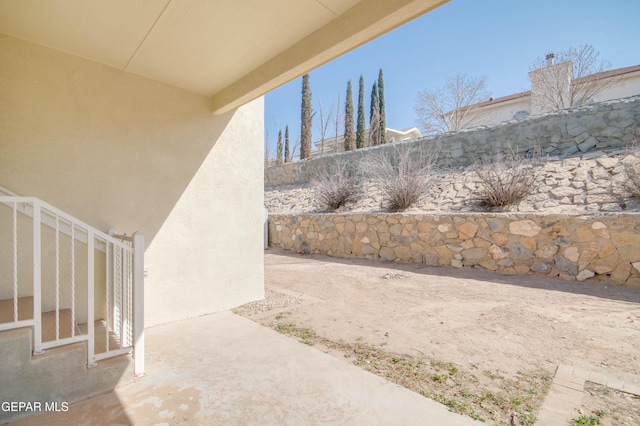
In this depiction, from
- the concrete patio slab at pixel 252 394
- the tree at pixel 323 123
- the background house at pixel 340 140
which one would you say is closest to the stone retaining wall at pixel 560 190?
the concrete patio slab at pixel 252 394

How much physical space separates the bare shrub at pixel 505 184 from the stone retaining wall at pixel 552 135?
1.21 metres

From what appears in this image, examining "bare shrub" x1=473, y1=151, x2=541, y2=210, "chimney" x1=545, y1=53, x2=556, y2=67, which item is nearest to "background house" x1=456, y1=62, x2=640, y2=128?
"chimney" x1=545, y1=53, x2=556, y2=67

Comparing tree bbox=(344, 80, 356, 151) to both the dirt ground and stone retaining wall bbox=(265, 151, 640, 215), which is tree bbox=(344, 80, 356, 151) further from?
the dirt ground

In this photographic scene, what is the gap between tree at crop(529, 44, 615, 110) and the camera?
14031mm

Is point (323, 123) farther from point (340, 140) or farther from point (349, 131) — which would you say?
point (349, 131)

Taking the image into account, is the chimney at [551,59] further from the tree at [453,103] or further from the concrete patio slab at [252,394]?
the concrete patio slab at [252,394]

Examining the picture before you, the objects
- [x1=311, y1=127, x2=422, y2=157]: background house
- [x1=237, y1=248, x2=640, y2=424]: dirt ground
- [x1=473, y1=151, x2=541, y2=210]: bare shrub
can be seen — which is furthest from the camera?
[x1=311, y1=127, x2=422, y2=157]: background house

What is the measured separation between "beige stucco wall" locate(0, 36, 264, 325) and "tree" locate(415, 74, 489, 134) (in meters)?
17.9

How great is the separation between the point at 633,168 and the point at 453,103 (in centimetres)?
1539

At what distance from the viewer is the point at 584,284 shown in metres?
5.09

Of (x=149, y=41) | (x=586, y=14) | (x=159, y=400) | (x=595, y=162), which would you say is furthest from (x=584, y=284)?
(x=586, y=14)

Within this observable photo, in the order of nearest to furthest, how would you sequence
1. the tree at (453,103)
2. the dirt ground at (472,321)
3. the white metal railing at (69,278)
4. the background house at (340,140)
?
the white metal railing at (69,278) → the dirt ground at (472,321) → the tree at (453,103) → the background house at (340,140)

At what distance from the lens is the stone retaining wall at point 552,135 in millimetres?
7102

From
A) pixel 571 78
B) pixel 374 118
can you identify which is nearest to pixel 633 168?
pixel 571 78
